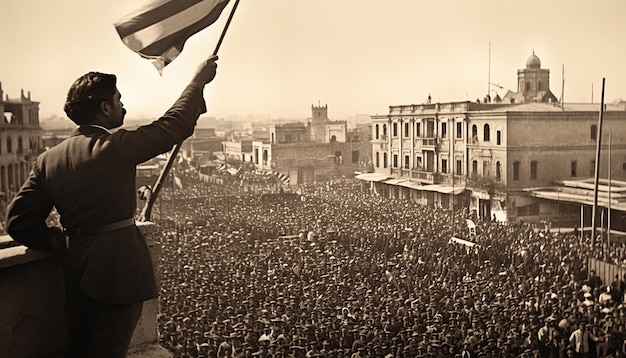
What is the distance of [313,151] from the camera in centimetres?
925

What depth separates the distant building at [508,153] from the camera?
7895mm

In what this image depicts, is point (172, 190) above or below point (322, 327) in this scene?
above

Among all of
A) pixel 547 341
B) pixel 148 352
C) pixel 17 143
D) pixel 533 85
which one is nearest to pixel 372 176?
pixel 533 85

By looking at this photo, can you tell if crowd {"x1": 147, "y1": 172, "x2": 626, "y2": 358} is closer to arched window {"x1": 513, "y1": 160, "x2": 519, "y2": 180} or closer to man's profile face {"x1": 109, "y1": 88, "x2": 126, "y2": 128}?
arched window {"x1": 513, "y1": 160, "x2": 519, "y2": 180}

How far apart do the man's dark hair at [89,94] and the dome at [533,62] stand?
723 centimetres

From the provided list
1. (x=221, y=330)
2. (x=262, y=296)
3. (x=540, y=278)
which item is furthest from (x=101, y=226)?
(x=540, y=278)

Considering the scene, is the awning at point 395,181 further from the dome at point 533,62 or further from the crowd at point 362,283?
the dome at point 533,62

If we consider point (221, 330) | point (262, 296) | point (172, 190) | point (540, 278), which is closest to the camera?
point (221, 330)

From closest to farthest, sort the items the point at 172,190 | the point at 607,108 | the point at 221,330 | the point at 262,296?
the point at 221,330 → the point at 262,296 → the point at 607,108 → the point at 172,190

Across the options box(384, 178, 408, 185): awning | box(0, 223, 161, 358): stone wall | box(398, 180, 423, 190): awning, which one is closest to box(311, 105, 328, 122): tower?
box(384, 178, 408, 185): awning

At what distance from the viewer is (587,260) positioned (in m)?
7.41

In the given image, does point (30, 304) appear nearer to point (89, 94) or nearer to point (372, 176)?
point (89, 94)

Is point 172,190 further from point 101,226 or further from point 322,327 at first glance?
point 101,226

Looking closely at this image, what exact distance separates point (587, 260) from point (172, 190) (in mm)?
5444
